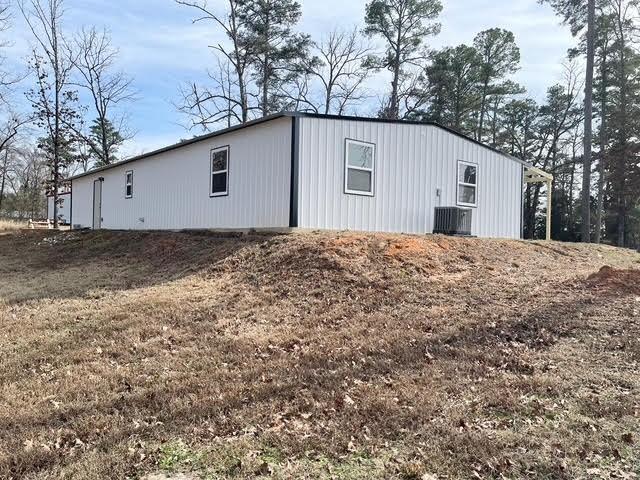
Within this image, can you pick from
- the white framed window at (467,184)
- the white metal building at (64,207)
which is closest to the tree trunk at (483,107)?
the white framed window at (467,184)

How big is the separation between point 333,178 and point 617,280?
566 centimetres

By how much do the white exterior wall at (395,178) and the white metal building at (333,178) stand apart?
23mm

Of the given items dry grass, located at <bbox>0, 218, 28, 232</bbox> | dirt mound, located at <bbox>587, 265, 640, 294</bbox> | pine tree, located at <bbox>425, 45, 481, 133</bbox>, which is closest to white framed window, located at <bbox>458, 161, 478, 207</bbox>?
dirt mound, located at <bbox>587, 265, 640, 294</bbox>

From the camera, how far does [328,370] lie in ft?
15.8

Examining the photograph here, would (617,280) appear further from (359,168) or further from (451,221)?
(359,168)

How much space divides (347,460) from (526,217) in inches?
1394

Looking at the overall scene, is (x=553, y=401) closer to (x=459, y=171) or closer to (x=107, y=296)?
(x=107, y=296)

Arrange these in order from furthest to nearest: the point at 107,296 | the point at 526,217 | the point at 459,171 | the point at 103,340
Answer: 1. the point at 526,217
2. the point at 459,171
3. the point at 107,296
4. the point at 103,340

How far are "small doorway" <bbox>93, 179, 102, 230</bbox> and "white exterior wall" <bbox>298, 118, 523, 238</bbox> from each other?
1347cm

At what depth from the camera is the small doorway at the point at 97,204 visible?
21.2 metres

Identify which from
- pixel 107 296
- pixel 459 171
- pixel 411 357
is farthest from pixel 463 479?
pixel 459 171

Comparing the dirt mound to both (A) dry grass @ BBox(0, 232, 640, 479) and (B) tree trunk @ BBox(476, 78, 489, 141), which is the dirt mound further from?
(B) tree trunk @ BBox(476, 78, 489, 141)

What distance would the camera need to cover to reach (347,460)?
3.27 meters

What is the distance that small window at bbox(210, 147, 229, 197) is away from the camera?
42.2 feet
